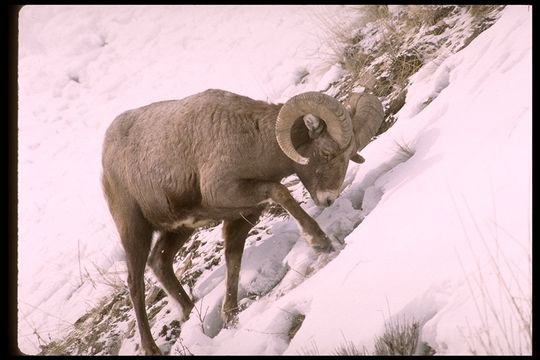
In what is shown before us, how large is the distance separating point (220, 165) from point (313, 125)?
0.97m

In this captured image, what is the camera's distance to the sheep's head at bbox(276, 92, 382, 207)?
549 centimetres

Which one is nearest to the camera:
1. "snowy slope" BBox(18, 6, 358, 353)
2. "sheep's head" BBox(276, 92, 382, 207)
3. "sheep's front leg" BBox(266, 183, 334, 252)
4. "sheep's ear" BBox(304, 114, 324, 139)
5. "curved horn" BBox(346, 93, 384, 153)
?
"sheep's front leg" BBox(266, 183, 334, 252)

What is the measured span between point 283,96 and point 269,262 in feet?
12.4

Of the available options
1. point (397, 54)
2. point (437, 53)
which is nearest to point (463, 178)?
point (437, 53)

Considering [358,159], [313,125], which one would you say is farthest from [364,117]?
[313,125]

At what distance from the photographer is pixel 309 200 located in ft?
22.1

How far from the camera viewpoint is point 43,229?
1007 cm

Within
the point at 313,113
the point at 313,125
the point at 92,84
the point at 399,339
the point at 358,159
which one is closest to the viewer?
the point at 399,339

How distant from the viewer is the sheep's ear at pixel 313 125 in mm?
5660

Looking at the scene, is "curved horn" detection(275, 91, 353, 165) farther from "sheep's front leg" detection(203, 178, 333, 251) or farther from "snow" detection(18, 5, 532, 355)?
"snow" detection(18, 5, 532, 355)

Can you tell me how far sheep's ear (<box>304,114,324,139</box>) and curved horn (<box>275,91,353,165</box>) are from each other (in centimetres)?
7

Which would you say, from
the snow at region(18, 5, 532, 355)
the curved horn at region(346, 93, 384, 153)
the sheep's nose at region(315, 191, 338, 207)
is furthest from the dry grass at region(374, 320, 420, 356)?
the curved horn at region(346, 93, 384, 153)

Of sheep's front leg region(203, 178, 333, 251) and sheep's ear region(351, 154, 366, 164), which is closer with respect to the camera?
sheep's front leg region(203, 178, 333, 251)

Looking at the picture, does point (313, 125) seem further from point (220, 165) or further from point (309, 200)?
point (309, 200)
